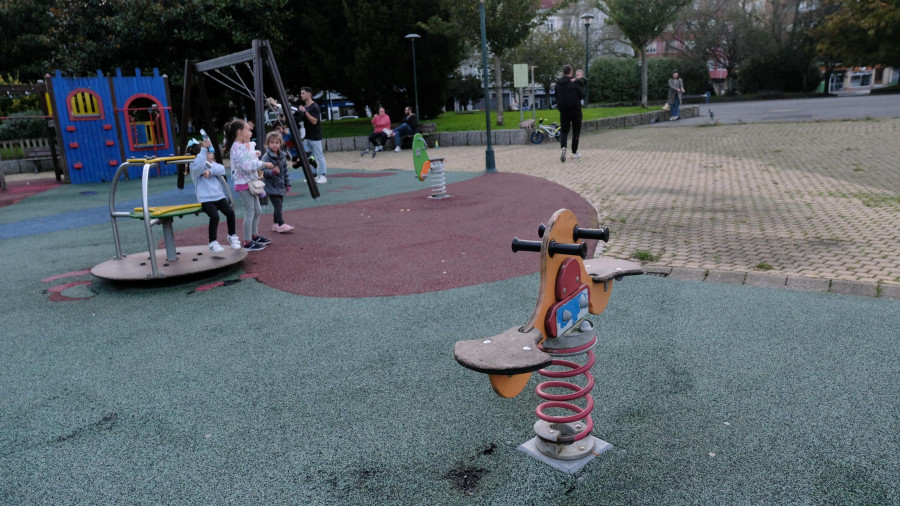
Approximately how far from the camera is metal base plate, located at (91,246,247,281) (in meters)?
6.23

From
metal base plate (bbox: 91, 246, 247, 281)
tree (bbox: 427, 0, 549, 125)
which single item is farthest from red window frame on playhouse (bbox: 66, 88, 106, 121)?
metal base plate (bbox: 91, 246, 247, 281)

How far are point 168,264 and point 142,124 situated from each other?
12957mm

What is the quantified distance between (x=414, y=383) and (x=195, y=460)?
132 centimetres

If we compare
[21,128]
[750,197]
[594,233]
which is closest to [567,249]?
[594,233]

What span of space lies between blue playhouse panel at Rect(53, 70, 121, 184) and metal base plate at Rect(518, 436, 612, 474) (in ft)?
56.7

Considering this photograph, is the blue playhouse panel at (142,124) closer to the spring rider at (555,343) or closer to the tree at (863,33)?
the spring rider at (555,343)

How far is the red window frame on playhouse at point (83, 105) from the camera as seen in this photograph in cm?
1631

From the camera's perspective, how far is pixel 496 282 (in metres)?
5.93

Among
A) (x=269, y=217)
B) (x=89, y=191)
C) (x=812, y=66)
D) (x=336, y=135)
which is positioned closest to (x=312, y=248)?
(x=269, y=217)

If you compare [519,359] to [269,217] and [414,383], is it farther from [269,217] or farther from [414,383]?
[269,217]

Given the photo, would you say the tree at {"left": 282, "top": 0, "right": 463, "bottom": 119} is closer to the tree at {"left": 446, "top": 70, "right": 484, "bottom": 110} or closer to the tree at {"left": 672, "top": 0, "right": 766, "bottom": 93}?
the tree at {"left": 672, "top": 0, "right": 766, "bottom": 93}

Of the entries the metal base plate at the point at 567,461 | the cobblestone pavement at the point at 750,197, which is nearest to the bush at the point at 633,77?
the cobblestone pavement at the point at 750,197

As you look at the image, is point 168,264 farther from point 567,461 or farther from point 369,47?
point 369,47

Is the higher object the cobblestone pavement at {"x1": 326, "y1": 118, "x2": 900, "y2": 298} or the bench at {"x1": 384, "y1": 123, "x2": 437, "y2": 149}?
the bench at {"x1": 384, "y1": 123, "x2": 437, "y2": 149}
